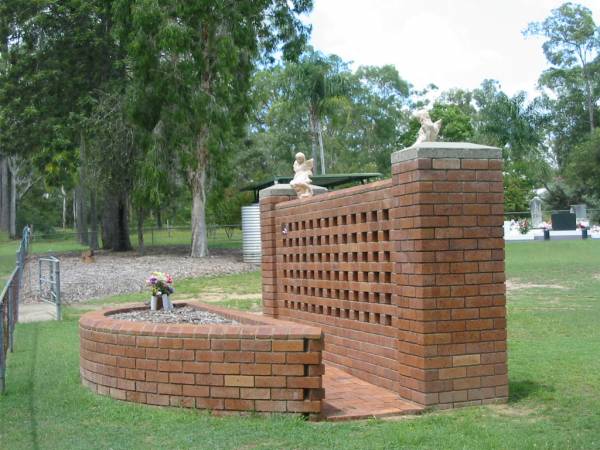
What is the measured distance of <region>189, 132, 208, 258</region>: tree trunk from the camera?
28.9 meters

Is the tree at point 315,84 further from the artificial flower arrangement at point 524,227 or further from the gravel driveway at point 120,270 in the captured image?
the gravel driveway at point 120,270

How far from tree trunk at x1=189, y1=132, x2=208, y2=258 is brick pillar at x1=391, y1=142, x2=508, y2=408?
23.0 metres

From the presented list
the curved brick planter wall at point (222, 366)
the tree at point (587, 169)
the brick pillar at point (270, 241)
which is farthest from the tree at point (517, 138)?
the curved brick planter wall at point (222, 366)

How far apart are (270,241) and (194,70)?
19214 mm

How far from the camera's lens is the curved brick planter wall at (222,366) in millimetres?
5875

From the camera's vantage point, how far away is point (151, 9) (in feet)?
85.6

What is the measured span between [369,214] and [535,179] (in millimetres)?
63223

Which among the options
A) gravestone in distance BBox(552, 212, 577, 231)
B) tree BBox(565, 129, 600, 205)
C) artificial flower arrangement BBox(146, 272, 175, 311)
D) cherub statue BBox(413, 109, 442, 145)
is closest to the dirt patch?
cherub statue BBox(413, 109, 442, 145)

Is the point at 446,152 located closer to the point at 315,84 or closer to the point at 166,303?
the point at 166,303

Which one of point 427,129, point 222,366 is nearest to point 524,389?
point 427,129

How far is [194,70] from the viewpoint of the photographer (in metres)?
28.2

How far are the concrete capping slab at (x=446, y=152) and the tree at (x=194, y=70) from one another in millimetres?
21277

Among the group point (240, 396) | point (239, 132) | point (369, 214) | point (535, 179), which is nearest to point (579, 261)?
point (239, 132)

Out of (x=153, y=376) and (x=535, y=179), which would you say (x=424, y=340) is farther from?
(x=535, y=179)
